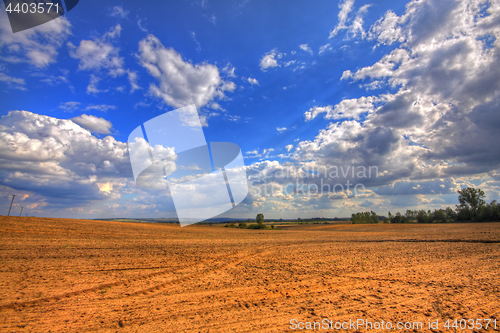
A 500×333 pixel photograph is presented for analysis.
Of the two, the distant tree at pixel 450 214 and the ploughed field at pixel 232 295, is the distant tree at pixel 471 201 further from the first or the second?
the ploughed field at pixel 232 295

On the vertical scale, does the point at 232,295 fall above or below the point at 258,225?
above

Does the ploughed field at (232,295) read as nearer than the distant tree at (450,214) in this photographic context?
Yes

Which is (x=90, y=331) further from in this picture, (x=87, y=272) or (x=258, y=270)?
(x=258, y=270)

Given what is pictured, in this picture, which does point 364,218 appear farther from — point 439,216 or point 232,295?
point 232,295

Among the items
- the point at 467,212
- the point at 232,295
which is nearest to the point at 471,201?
the point at 467,212

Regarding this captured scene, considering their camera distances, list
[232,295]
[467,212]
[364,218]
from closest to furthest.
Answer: [232,295], [467,212], [364,218]

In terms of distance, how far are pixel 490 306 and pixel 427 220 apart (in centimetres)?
9688

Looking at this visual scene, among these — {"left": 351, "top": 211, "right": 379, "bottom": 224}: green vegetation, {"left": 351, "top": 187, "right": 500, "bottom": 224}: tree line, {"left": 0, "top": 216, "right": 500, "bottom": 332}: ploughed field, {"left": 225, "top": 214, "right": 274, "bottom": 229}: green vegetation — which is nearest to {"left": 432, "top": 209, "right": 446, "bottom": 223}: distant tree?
{"left": 351, "top": 187, "right": 500, "bottom": 224}: tree line

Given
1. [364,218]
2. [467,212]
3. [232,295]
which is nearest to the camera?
[232,295]

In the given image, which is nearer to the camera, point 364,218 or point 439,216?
point 439,216

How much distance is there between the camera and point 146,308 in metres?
5.18

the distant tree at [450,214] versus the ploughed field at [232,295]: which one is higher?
the ploughed field at [232,295]

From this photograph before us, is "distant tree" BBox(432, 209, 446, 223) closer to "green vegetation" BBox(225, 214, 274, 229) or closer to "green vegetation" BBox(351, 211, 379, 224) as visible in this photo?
"green vegetation" BBox(351, 211, 379, 224)

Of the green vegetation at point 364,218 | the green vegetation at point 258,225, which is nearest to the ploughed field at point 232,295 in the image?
the green vegetation at point 258,225
